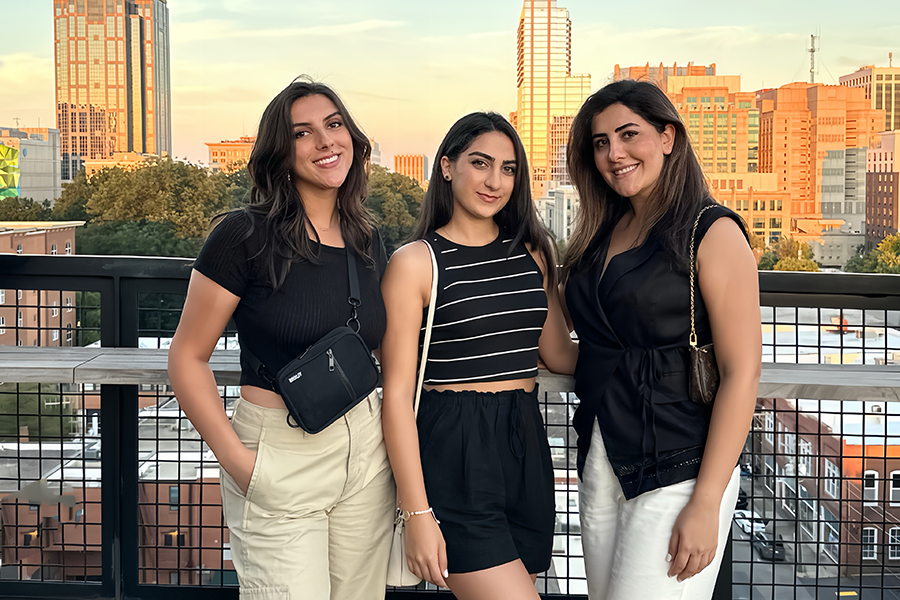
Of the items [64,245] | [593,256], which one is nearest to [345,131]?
[593,256]

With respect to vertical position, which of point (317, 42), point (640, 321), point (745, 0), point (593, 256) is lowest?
point (640, 321)

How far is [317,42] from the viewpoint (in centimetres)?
5972

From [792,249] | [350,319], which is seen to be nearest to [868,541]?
[350,319]

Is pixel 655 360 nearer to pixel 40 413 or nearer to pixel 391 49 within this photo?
pixel 40 413

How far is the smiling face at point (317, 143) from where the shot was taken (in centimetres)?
177

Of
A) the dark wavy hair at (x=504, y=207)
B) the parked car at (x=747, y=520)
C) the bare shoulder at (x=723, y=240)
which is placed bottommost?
the parked car at (x=747, y=520)

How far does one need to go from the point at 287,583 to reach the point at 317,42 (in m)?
62.0

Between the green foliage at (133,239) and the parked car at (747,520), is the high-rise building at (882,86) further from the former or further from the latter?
the parked car at (747,520)

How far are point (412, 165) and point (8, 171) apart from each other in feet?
85.6

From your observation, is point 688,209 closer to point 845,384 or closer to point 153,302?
point 845,384

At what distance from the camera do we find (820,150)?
8319 cm

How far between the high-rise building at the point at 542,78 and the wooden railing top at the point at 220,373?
78.6m

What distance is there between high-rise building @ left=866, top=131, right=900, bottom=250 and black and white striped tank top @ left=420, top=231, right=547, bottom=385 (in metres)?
79.6

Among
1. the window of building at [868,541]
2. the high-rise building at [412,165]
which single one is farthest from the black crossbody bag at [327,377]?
the high-rise building at [412,165]
